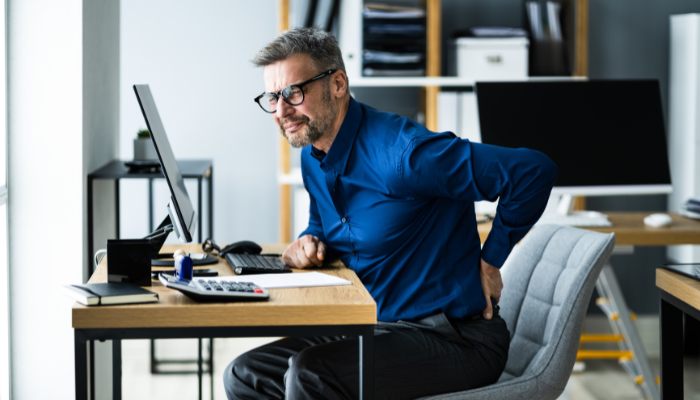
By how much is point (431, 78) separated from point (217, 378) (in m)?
1.72

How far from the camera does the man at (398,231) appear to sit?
1.55 metres

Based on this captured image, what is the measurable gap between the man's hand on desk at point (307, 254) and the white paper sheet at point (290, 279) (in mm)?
101

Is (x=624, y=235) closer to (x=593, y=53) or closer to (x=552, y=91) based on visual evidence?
(x=552, y=91)

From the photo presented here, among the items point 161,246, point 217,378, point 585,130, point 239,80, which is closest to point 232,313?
point 161,246

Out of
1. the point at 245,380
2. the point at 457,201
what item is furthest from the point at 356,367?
the point at 457,201

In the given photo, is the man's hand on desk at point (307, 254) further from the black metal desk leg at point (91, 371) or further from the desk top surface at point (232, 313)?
the black metal desk leg at point (91, 371)

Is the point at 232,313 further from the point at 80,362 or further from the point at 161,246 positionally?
the point at 161,246

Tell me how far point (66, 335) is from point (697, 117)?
9.73 feet

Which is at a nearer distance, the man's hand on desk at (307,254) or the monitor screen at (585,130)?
the man's hand on desk at (307,254)

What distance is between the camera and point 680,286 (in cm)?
160

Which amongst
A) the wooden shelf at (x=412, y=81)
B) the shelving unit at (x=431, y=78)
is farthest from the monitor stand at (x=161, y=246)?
the wooden shelf at (x=412, y=81)

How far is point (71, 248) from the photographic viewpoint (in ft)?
7.32

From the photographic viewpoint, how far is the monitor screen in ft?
8.92

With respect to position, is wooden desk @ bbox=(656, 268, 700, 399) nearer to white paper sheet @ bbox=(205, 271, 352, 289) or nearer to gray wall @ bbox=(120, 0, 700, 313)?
white paper sheet @ bbox=(205, 271, 352, 289)
